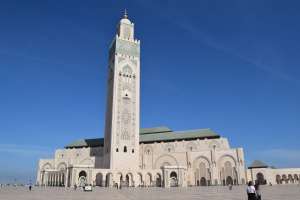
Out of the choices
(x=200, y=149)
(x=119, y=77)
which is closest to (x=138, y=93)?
(x=119, y=77)

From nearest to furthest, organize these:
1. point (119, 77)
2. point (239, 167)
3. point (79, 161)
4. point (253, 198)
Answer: point (253, 198), point (239, 167), point (119, 77), point (79, 161)

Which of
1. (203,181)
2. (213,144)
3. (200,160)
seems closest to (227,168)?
(203,181)

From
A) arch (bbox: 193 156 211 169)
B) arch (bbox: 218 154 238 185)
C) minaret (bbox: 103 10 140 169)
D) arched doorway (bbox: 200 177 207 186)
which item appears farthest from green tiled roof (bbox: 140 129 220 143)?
minaret (bbox: 103 10 140 169)

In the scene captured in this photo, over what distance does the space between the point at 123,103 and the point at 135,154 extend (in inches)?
354

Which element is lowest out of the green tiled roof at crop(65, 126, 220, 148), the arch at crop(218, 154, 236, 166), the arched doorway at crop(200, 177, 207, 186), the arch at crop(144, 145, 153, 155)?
the arched doorway at crop(200, 177, 207, 186)

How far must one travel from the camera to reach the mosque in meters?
49.2

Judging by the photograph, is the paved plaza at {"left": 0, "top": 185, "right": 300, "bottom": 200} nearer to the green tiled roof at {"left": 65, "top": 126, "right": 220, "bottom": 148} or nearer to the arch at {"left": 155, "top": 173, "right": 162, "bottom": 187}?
the arch at {"left": 155, "top": 173, "right": 162, "bottom": 187}

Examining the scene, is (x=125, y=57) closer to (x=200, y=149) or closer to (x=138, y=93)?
(x=138, y=93)

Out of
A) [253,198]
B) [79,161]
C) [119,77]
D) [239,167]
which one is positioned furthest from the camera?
[79,161]

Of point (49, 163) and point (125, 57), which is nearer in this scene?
point (125, 57)

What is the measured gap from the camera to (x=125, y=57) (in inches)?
2202

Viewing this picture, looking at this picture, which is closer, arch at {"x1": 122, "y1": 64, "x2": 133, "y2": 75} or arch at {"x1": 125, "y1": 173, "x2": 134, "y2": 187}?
arch at {"x1": 125, "y1": 173, "x2": 134, "y2": 187}

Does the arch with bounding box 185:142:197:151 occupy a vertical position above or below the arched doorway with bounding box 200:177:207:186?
above

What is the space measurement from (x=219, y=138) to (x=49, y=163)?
35789mm
